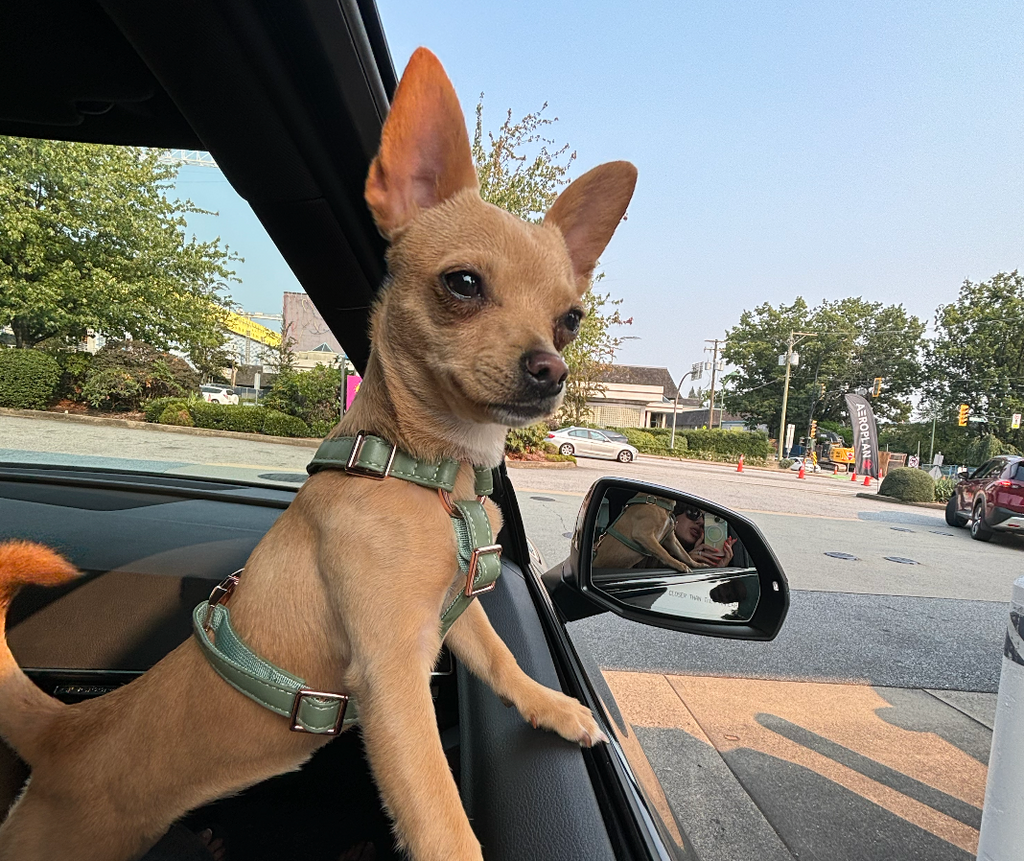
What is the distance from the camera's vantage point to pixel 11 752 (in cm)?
143

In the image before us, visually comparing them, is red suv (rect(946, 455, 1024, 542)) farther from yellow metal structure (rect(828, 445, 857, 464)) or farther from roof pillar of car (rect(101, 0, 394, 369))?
yellow metal structure (rect(828, 445, 857, 464))

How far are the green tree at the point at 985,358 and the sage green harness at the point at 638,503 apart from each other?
3.68m

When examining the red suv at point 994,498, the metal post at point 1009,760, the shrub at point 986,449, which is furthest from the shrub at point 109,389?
the shrub at point 986,449

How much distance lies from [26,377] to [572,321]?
1.97m

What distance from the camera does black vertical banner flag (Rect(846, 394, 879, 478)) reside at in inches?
552

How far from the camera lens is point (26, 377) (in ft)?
6.64

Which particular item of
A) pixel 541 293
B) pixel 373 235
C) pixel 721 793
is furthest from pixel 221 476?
pixel 721 793

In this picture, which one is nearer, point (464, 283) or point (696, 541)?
point (464, 283)

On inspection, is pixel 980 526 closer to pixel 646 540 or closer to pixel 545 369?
pixel 646 540

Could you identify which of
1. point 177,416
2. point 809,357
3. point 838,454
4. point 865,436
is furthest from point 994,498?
point 809,357

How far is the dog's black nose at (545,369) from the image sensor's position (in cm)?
108

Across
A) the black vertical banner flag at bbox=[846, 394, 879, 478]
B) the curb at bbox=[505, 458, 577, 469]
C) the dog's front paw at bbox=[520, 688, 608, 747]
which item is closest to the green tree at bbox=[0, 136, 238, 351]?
the dog's front paw at bbox=[520, 688, 608, 747]

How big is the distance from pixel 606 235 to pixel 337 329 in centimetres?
97

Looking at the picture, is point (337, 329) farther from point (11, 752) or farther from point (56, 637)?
point (11, 752)
